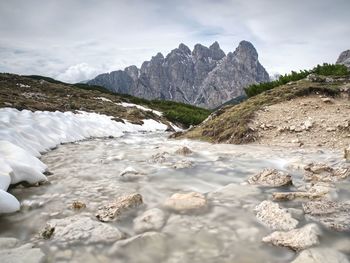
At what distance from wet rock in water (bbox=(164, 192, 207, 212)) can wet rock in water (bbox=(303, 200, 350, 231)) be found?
1.82 m

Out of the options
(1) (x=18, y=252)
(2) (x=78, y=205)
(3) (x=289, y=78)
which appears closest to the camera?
(1) (x=18, y=252)

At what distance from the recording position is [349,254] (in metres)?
4.16

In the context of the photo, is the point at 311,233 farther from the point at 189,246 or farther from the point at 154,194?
the point at 154,194

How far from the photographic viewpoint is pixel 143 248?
4.50 metres

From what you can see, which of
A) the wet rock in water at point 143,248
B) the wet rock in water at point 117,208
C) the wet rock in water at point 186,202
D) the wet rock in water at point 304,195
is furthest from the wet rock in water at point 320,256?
the wet rock in water at point 117,208

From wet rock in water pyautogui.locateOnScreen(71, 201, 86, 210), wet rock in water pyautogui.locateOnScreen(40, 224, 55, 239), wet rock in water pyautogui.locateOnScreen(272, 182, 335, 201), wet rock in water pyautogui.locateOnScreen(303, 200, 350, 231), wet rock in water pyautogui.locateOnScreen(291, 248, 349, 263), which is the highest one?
wet rock in water pyautogui.locateOnScreen(272, 182, 335, 201)

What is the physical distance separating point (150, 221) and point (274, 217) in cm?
201

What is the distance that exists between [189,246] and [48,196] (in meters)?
3.59

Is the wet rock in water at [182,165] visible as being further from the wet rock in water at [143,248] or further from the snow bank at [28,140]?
the wet rock in water at [143,248]

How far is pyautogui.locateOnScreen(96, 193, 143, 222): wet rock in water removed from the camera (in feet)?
18.2

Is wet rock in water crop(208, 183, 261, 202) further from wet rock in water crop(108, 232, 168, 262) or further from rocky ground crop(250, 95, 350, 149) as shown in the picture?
rocky ground crop(250, 95, 350, 149)

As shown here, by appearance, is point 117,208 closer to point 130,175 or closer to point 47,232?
point 47,232

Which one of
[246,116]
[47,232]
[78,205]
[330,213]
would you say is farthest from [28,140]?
[330,213]

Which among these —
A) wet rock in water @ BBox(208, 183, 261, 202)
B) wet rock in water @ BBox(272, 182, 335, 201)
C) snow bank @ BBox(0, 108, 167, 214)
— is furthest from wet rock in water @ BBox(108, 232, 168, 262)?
wet rock in water @ BBox(272, 182, 335, 201)
